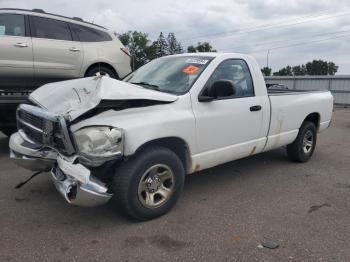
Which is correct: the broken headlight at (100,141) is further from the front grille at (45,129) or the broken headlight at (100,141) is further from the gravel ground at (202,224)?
the gravel ground at (202,224)

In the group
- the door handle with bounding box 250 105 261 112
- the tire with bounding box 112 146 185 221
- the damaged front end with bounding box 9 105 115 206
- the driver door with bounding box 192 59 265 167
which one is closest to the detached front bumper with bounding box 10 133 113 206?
the damaged front end with bounding box 9 105 115 206

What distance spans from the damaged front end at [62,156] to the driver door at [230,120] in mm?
1261

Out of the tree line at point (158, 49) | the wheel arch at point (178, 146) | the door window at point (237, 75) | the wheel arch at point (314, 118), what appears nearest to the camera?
the wheel arch at point (178, 146)

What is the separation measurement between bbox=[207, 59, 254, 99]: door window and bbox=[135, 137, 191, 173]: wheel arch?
98 centimetres

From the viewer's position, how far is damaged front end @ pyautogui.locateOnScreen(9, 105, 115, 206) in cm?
333

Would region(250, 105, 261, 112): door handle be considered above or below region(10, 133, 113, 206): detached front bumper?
above

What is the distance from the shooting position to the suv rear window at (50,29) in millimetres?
6840

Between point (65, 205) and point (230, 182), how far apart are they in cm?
228

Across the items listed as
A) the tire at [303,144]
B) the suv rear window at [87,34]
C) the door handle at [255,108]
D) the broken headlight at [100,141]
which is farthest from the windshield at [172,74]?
the suv rear window at [87,34]

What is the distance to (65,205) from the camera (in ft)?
13.9

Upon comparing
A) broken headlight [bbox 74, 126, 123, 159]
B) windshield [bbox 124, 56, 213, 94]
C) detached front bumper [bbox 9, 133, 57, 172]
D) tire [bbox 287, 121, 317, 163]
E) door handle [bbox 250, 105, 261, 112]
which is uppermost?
windshield [bbox 124, 56, 213, 94]

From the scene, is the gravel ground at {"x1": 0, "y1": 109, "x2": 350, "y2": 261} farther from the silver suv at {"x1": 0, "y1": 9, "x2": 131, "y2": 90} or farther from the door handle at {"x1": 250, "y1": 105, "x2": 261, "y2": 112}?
the silver suv at {"x1": 0, "y1": 9, "x2": 131, "y2": 90}

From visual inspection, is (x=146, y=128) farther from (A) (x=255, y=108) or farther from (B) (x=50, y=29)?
(B) (x=50, y=29)

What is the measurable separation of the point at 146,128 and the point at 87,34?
4.81 meters
